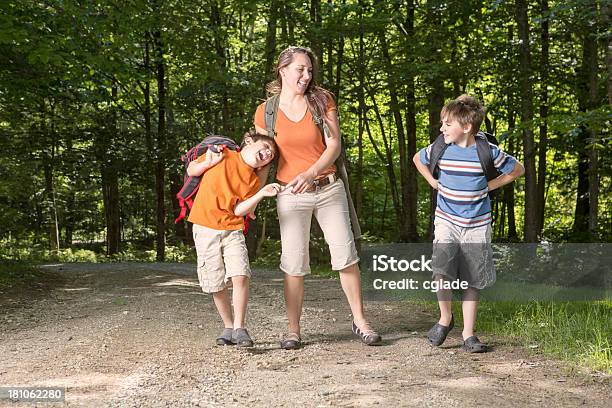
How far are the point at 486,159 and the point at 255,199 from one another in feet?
5.75

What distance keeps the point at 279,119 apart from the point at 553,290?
676 centimetres

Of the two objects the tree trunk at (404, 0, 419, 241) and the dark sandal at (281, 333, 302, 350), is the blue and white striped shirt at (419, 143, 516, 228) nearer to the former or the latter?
the dark sandal at (281, 333, 302, 350)

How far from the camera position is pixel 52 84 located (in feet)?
43.0

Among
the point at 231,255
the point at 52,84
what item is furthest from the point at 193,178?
the point at 52,84

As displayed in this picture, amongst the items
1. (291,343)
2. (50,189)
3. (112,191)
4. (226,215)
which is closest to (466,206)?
(291,343)

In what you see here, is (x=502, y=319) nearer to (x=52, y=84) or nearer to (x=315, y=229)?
(x=52, y=84)

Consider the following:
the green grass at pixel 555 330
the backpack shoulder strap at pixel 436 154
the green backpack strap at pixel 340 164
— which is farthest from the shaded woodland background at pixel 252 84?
the green backpack strap at pixel 340 164

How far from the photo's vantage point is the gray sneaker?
5.43 metres

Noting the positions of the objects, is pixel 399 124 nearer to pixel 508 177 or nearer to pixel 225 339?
pixel 508 177

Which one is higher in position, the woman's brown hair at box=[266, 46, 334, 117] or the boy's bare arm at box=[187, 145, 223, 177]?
the woman's brown hair at box=[266, 46, 334, 117]

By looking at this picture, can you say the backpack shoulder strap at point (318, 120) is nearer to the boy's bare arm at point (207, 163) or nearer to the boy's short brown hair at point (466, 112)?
the boy's bare arm at point (207, 163)

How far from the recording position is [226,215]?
17.9ft

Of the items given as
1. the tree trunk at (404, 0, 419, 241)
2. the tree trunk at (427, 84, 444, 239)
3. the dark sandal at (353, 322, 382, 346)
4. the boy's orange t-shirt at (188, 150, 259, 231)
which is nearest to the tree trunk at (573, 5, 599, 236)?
the tree trunk at (427, 84, 444, 239)

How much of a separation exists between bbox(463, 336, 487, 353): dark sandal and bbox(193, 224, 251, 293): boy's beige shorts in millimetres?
1756
